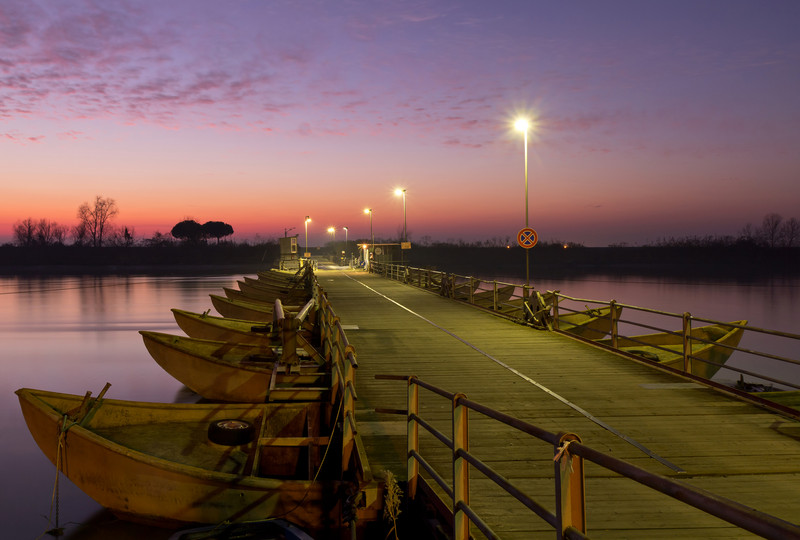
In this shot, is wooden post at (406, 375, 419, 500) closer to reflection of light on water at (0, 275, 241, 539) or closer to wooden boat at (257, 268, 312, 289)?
reflection of light on water at (0, 275, 241, 539)

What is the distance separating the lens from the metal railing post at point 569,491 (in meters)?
2.66

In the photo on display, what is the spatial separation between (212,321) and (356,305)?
6.47 meters

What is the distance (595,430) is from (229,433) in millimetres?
5475

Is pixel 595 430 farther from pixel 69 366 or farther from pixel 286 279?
pixel 286 279

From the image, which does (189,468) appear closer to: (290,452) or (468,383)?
(290,452)

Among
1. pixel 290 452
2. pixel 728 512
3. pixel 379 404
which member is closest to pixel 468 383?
pixel 379 404

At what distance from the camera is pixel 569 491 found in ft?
8.79

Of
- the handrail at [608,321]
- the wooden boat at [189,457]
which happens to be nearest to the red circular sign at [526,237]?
the handrail at [608,321]

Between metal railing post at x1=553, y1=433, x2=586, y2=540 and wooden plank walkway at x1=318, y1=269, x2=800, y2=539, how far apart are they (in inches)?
81.0

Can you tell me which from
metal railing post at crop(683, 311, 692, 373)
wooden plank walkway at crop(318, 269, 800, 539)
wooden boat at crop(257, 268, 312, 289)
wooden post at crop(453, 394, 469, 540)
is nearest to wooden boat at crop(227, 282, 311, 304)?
wooden boat at crop(257, 268, 312, 289)

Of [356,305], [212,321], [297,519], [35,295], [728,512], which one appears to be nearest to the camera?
[728,512]

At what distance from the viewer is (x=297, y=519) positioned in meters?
7.27

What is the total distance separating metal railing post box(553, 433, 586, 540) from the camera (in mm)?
2656

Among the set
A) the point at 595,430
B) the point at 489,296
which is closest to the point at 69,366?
the point at 489,296
